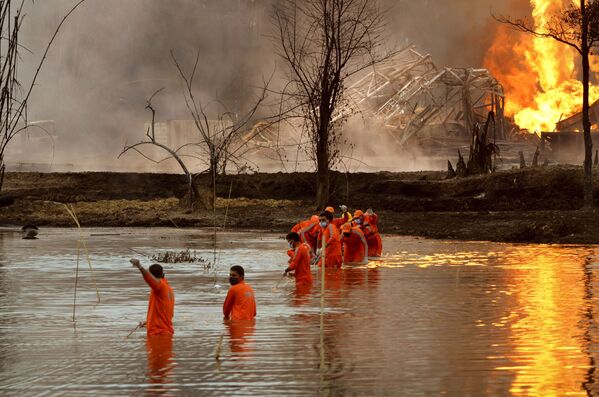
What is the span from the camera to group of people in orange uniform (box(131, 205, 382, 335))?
1355 cm

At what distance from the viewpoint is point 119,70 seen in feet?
280

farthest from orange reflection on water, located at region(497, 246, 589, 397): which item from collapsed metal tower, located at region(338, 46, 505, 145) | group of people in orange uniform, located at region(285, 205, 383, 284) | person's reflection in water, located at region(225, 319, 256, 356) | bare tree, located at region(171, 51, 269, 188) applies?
collapsed metal tower, located at region(338, 46, 505, 145)

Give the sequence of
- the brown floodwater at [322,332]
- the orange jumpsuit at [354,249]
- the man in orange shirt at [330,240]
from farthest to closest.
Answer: the orange jumpsuit at [354,249], the man in orange shirt at [330,240], the brown floodwater at [322,332]

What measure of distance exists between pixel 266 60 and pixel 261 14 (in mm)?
5735

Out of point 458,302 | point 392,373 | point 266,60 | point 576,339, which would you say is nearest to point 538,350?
point 576,339

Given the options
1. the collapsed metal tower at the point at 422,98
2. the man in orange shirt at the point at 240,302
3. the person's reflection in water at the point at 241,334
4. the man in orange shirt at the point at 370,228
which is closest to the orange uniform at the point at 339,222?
the man in orange shirt at the point at 370,228

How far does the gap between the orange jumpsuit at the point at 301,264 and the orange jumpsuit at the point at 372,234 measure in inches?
207

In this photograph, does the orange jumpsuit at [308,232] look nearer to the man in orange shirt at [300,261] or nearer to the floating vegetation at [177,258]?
the man in orange shirt at [300,261]

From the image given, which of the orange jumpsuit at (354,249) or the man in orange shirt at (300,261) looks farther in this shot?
the orange jumpsuit at (354,249)

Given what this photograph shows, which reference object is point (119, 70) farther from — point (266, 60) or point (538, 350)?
point (538, 350)

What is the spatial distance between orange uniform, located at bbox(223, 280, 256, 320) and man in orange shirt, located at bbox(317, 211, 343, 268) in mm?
6381

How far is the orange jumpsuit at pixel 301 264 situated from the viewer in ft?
63.9

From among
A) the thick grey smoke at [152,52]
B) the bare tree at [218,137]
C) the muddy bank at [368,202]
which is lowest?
the muddy bank at [368,202]

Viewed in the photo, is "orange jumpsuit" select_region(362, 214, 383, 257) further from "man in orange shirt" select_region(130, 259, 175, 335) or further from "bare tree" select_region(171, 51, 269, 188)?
"man in orange shirt" select_region(130, 259, 175, 335)
